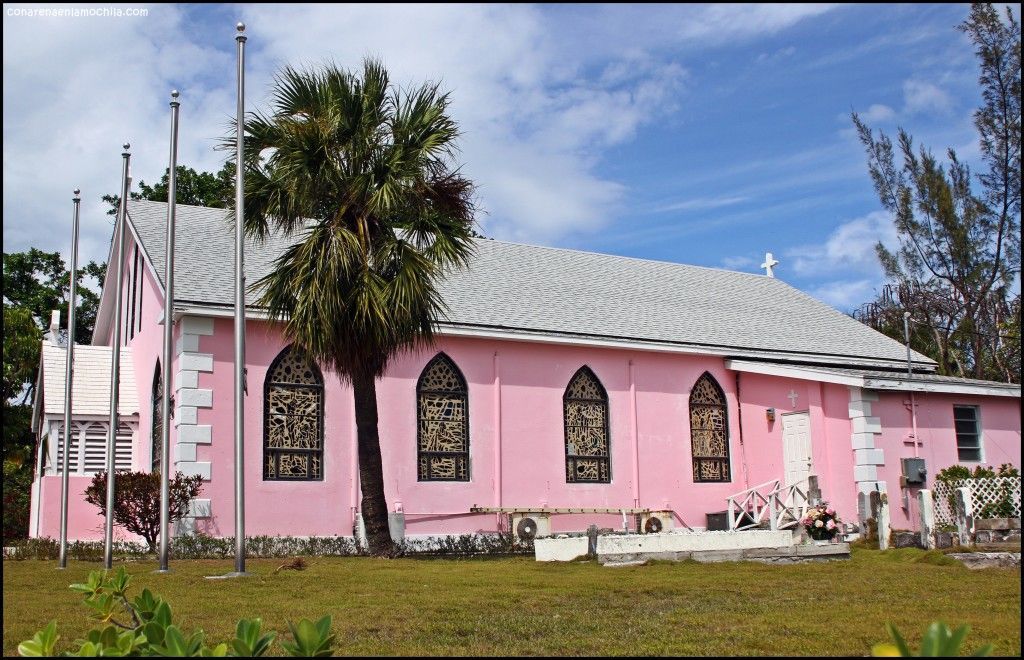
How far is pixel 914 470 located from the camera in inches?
958

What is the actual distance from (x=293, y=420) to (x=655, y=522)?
29.5 ft

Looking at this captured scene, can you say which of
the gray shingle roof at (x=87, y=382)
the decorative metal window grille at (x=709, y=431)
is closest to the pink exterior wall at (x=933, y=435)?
the decorative metal window grille at (x=709, y=431)

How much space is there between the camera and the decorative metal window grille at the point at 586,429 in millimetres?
24641

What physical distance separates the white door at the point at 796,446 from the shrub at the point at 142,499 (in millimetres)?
14197

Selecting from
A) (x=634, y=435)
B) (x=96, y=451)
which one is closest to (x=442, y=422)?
(x=634, y=435)

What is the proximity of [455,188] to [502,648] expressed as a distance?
11.8 metres

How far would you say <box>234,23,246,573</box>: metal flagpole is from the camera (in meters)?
14.3

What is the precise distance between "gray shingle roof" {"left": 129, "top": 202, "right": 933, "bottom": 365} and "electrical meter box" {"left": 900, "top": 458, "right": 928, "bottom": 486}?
16.3 feet

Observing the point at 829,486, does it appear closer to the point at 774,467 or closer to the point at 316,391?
the point at 774,467

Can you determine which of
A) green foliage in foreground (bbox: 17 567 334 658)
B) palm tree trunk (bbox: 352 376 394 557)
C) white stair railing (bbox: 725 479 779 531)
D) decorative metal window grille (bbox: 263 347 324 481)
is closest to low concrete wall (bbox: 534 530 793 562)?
palm tree trunk (bbox: 352 376 394 557)

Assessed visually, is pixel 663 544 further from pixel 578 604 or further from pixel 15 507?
pixel 15 507

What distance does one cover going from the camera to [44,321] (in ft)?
124

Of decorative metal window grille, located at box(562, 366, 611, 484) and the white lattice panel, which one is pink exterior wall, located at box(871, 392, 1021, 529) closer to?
the white lattice panel

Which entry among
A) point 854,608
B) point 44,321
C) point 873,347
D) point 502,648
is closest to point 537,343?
point 873,347
